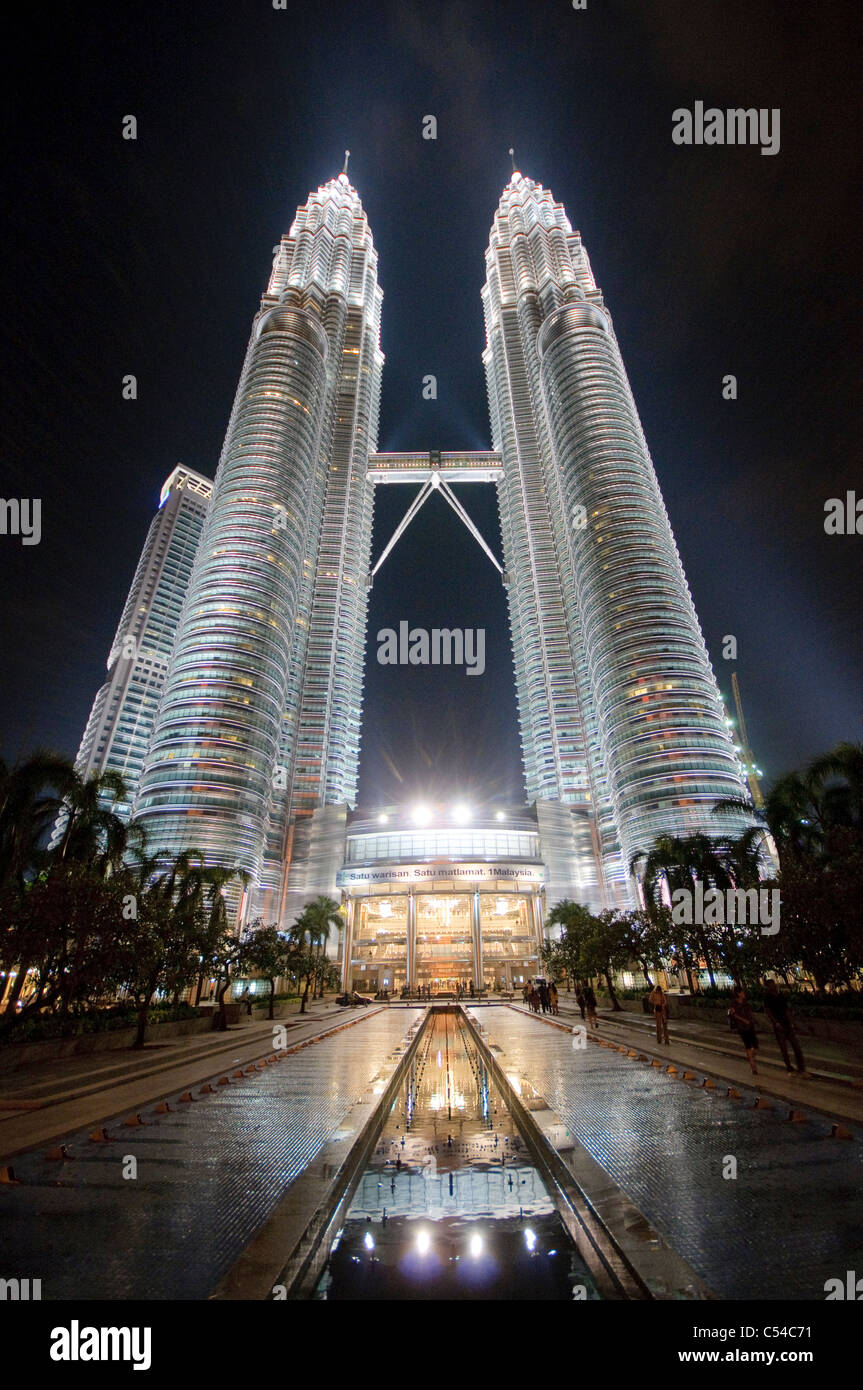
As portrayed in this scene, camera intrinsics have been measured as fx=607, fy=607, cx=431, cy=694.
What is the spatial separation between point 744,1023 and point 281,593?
4603 inches

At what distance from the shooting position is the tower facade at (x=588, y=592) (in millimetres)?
102062

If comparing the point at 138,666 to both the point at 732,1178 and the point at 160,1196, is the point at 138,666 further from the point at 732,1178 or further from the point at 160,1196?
the point at 732,1178

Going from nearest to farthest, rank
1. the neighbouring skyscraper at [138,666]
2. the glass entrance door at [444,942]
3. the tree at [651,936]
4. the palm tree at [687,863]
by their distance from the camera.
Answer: the tree at [651,936] → the palm tree at [687,863] → the glass entrance door at [444,942] → the neighbouring skyscraper at [138,666]

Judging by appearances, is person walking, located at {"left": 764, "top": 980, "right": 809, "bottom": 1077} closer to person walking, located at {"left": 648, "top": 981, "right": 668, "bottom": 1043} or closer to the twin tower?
person walking, located at {"left": 648, "top": 981, "right": 668, "bottom": 1043}

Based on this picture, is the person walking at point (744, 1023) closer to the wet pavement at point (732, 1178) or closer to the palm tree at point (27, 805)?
the wet pavement at point (732, 1178)

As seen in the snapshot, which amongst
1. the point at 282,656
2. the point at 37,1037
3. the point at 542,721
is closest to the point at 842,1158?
the point at 37,1037

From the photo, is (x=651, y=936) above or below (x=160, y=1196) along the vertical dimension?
below

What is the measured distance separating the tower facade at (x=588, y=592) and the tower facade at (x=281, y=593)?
145 feet

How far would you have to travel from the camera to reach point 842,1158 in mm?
6965

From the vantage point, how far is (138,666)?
17625cm

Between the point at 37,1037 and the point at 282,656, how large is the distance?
10068 cm

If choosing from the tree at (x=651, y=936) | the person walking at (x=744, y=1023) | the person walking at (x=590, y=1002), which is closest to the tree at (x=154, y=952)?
the person walking at (x=590, y=1002)

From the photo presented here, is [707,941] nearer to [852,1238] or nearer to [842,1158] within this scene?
[842,1158]

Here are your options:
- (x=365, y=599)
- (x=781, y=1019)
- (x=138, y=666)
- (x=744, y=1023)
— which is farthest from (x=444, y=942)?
(x=138, y=666)
